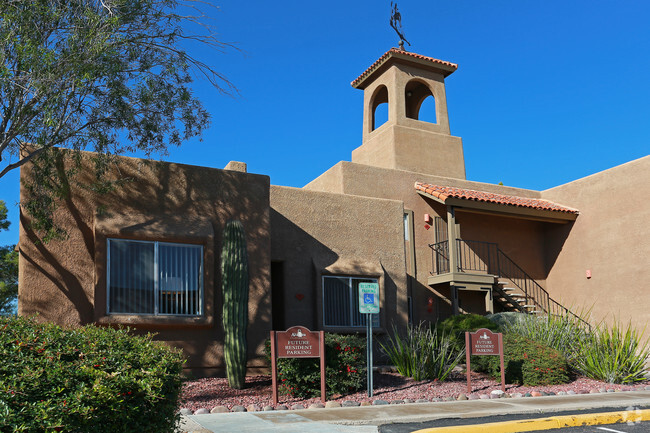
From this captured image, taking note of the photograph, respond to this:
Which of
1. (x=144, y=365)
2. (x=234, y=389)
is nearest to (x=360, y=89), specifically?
(x=234, y=389)

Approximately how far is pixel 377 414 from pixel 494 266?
484 inches

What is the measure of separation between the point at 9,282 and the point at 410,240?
63.2 ft

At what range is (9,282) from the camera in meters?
28.9

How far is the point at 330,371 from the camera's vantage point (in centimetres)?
1168

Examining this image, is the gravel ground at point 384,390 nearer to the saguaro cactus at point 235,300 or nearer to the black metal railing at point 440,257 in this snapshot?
the saguaro cactus at point 235,300

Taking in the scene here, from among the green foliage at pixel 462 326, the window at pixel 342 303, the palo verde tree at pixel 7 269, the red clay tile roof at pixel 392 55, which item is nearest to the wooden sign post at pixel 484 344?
the green foliage at pixel 462 326

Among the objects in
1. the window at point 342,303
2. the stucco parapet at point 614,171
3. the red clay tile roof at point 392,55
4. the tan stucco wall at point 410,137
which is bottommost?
the window at point 342,303

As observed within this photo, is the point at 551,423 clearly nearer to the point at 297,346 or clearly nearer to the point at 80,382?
the point at 297,346

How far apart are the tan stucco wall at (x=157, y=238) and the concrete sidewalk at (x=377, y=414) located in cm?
364

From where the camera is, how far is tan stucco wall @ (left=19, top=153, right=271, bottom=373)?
12086 millimetres

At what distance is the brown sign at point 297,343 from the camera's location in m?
11.1

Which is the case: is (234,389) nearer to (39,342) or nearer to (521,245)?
(39,342)

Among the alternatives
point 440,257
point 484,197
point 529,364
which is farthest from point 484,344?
point 484,197

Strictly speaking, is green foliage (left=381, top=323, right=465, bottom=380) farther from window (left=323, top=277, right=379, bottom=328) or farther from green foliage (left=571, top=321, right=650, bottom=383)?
green foliage (left=571, top=321, right=650, bottom=383)
